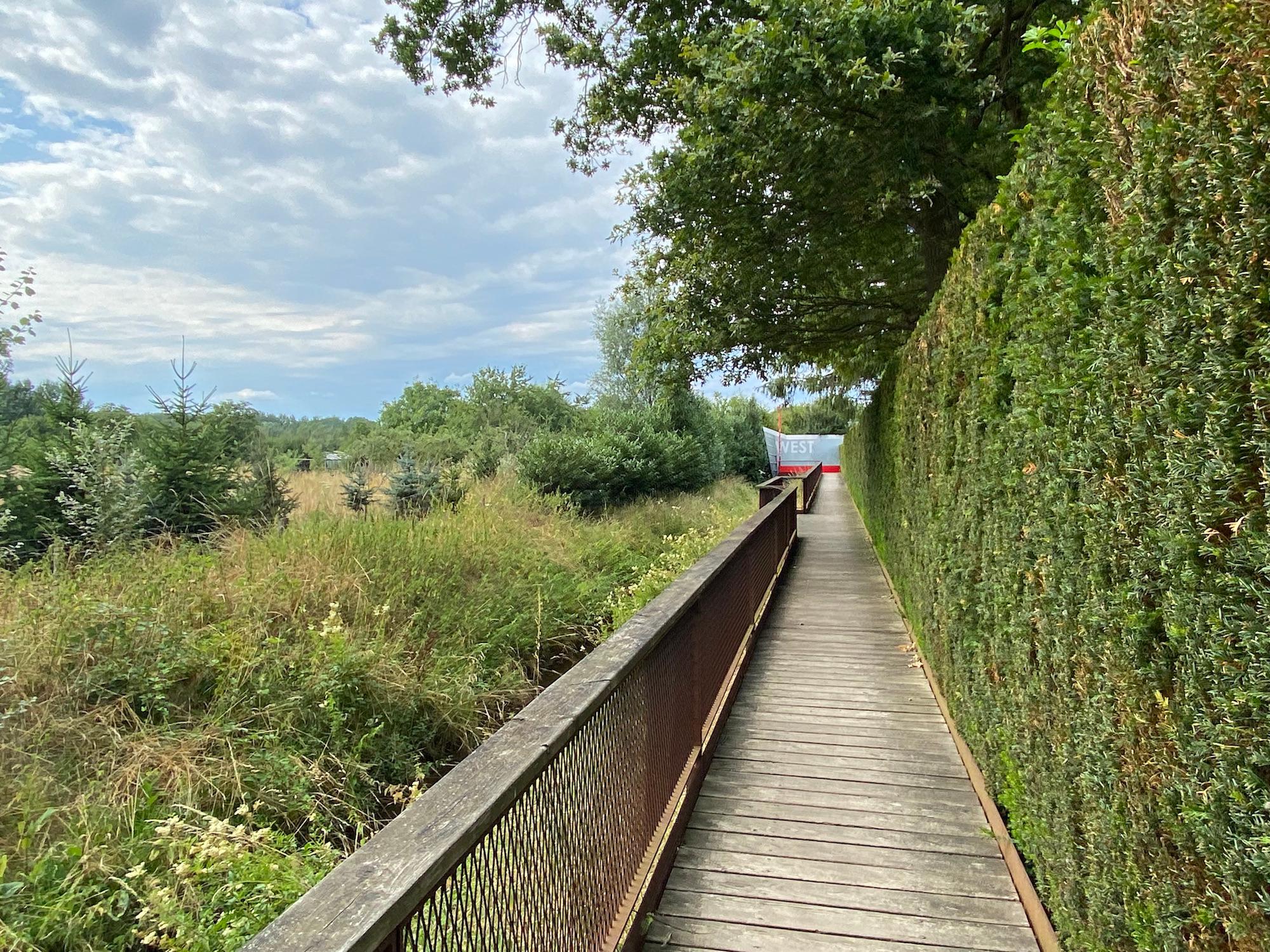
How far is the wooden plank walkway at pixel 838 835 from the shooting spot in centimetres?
218

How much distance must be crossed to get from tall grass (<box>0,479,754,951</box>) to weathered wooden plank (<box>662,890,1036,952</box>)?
1638 millimetres

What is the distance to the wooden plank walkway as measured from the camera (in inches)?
86.0

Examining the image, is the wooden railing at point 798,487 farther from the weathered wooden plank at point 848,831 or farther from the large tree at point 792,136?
the weathered wooden plank at point 848,831

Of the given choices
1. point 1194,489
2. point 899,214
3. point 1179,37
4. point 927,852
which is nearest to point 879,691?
point 927,852

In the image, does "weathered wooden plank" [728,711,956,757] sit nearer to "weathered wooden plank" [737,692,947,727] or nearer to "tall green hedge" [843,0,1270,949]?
"weathered wooden plank" [737,692,947,727]

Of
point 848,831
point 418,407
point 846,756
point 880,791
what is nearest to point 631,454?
point 846,756

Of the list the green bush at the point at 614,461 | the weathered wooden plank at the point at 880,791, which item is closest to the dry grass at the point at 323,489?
the green bush at the point at 614,461

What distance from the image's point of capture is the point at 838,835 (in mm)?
2725

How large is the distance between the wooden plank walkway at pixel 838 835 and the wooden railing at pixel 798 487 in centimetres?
556

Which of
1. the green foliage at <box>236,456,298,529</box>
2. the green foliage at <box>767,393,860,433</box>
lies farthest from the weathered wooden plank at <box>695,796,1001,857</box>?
the green foliage at <box>767,393,860,433</box>

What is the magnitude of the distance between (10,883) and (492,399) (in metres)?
21.0

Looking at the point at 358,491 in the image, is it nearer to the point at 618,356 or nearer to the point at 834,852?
the point at 834,852

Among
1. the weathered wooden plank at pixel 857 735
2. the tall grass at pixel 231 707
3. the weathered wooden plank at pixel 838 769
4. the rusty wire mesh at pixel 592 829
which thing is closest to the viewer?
the rusty wire mesh at pixel 592 829

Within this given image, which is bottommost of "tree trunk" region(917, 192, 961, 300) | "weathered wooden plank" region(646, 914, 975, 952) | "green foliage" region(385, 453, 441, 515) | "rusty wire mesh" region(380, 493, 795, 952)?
"weathered wooden plank" region(646, 914, 975, 952)
